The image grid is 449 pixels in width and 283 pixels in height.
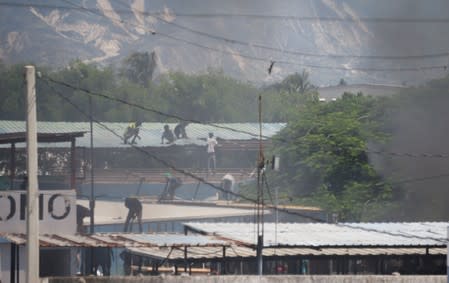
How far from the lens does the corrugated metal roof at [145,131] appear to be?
5494 cm

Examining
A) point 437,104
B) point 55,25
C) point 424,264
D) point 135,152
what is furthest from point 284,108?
point 424,264

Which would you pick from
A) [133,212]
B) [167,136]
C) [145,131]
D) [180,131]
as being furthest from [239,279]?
[145,131]

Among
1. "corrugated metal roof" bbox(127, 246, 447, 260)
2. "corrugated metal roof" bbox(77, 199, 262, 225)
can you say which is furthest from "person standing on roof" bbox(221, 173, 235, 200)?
"corrugated metal roof" bbox(127, 246, 447, 260)

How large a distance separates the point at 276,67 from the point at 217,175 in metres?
41.1

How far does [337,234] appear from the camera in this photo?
27.2 metres

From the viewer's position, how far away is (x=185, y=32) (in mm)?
87250

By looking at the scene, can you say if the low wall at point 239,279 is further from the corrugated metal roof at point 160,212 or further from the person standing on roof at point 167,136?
the person standing on roof at point 167,136

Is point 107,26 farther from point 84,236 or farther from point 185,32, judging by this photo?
point 84,236

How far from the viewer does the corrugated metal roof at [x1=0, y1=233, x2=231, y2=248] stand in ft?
74.0

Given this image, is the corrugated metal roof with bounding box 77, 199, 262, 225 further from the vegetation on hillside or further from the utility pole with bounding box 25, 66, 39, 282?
the utility pole with bounding box 25, 66, 39, 282

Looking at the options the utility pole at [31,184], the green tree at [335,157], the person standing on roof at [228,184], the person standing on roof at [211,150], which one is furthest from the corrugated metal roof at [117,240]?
the person standing on roof at [211,150]

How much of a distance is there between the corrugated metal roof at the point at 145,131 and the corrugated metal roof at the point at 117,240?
2929 cm

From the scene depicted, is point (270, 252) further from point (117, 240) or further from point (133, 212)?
point (133, 212)

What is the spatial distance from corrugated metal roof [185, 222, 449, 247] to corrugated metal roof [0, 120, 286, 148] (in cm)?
2564
